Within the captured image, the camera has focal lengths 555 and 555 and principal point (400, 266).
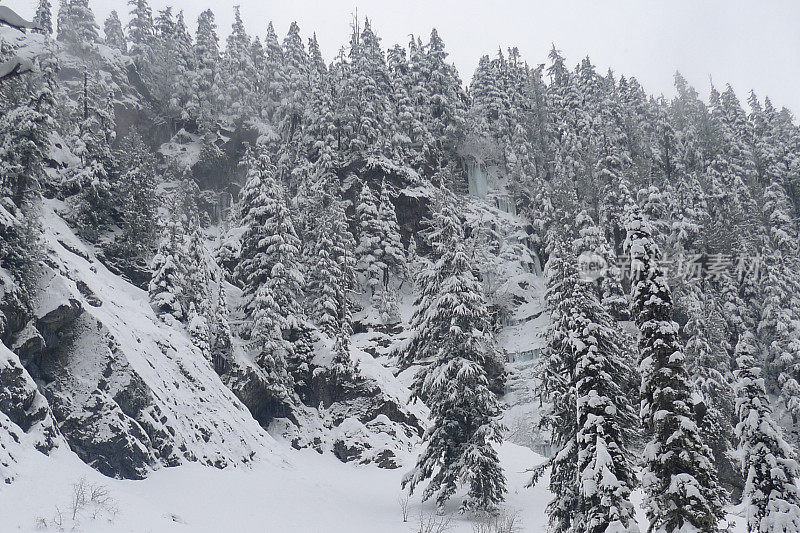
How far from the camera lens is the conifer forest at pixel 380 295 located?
1423 centimetres

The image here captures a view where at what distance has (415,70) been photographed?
7106cm

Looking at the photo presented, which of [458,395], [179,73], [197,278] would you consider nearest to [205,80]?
[179,73]

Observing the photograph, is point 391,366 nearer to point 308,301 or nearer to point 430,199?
point 308,301

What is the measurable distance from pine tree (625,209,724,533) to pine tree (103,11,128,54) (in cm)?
9456

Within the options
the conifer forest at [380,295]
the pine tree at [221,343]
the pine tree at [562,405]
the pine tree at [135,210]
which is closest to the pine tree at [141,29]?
the conifer forest at [380,295]

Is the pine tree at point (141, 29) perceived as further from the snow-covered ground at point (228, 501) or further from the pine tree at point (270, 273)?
the snow-covered ground at point (228, 501)

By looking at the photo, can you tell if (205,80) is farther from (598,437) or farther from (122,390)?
(598,437)

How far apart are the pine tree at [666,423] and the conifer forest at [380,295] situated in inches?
2.5

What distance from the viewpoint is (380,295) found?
48.2m

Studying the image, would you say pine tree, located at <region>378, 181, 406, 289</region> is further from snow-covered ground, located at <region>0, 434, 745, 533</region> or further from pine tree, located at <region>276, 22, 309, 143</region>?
snow-covered ground, located at <region>0, 434, 745, 533</region>

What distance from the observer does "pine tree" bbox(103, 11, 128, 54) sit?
286ft

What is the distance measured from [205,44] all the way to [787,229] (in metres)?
73.5

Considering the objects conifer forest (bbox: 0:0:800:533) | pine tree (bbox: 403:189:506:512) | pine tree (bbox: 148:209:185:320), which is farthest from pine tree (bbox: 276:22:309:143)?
pine tree (bbox: 403:189:506:512)

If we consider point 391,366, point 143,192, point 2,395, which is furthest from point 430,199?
point 2,395
